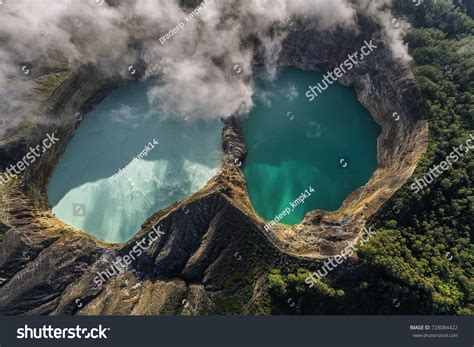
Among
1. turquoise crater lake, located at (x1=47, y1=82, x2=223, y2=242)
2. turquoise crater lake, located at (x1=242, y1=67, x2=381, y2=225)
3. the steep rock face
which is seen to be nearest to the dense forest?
the steep rock face

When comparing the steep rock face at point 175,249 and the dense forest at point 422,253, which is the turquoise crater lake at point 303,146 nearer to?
the steep rock face at point 175,249

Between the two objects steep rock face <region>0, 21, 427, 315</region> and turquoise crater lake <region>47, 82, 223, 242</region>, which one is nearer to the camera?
steep rock face <region>0, 21, 427, 315</region>

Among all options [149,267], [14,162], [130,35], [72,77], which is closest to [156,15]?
[130,35]

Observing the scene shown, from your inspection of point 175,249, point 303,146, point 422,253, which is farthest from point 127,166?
point 422,253

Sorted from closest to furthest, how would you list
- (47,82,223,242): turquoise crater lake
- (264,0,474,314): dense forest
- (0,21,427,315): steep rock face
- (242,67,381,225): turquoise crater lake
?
(264,0,474,314): dense forest → (0,21,427,315): steep rock face → (47,82,223,242): turquoise crater lake → (242,67,381,225): turquoise crater lake

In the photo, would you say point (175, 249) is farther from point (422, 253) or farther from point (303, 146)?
point (422, 253)

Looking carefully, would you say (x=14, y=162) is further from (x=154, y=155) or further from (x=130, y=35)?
(x=130, y=35)

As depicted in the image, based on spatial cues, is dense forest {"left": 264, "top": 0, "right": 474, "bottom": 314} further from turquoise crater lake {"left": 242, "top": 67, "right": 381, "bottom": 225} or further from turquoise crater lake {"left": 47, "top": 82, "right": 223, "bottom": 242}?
turquoise crater lake {"left": 47, "top": 82, "right": 223, "bottom": 242}

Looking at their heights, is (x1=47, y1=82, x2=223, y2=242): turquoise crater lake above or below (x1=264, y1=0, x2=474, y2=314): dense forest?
below
